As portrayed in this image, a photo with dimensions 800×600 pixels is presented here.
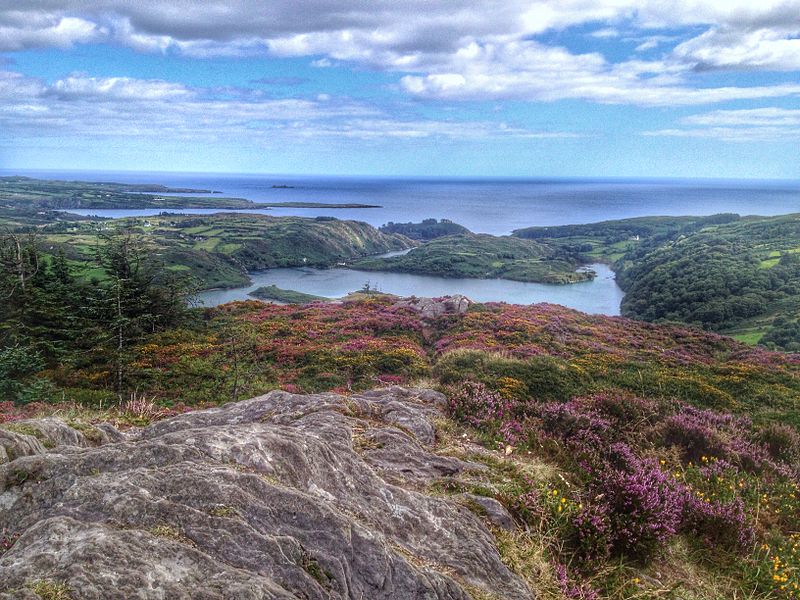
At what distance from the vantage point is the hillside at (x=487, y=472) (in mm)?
5152

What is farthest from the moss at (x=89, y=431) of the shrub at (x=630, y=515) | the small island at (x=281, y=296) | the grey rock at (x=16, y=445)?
the small island at (x=281, y=296)

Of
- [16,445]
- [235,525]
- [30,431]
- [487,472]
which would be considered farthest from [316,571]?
[30,431]

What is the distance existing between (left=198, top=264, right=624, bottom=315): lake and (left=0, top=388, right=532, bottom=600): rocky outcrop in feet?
408

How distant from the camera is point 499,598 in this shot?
18.7 ft

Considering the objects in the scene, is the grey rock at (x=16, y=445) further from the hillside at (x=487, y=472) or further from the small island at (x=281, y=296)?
the small island at (x=281, y=296)

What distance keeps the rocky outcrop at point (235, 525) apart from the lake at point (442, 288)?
12446 cm

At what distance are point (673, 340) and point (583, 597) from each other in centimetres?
3149

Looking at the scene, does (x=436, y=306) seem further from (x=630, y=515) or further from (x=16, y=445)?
(x=16, y=445)

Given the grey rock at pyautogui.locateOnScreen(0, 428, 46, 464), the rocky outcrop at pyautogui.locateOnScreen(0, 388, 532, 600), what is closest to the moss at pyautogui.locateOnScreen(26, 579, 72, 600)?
the rocky outcrop at pyautogui.locateOnScreen(0, 388, 532, 600)

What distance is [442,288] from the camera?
163375 millimetres

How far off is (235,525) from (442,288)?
6277 inches

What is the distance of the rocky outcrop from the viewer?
13.4ft

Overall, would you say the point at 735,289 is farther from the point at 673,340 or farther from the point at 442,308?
the point at 442,308

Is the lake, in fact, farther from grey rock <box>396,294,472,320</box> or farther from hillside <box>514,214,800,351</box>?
grey rock <box>396,294,472,320</box>
